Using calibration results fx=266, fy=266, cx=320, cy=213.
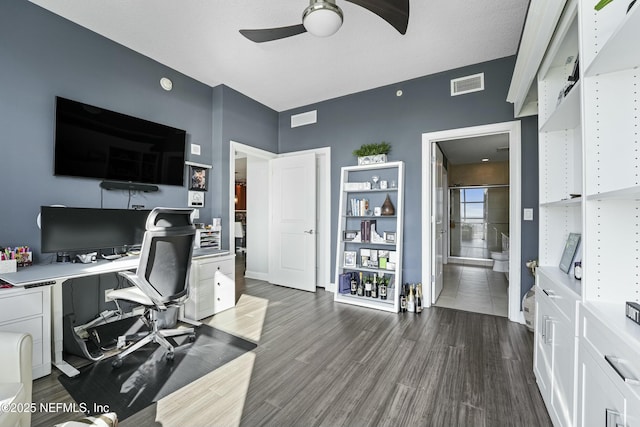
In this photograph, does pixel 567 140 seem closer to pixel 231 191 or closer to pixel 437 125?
pixel 437 125

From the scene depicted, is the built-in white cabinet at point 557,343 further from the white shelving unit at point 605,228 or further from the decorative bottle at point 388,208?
the decorative bottle at point 388,208

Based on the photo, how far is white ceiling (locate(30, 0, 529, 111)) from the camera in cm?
234

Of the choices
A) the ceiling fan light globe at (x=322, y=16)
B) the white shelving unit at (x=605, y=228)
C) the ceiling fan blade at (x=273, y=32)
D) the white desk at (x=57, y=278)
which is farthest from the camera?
the ceiling fan blade at (x=273, y=32)

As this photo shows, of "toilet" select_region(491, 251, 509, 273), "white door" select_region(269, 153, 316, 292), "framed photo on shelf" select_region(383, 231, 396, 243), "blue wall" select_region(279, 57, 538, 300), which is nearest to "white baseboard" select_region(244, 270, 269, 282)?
Answer: "white door" select_region(269, 153, 316, 292)

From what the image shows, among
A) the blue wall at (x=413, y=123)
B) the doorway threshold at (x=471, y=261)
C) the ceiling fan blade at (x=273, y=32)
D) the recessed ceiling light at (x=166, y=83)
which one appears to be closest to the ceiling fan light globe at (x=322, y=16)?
the ceiling fan blade at (x=273, y=32)

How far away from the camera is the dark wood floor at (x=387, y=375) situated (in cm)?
159

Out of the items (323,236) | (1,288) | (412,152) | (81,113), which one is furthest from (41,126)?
(412,152)

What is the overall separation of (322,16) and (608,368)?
7.51 feet

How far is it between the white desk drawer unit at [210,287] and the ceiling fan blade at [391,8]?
2.85 metres

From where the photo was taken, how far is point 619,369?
87 cm

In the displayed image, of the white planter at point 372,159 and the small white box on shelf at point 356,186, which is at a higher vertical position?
the white planter at point 372,159

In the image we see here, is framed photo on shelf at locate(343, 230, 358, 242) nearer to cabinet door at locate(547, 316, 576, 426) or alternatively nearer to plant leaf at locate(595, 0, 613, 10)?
cabinet door at locate(547, 316, 576, 426)

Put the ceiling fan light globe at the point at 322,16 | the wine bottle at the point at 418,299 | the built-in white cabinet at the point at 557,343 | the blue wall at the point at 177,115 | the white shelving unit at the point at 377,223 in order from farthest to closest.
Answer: the white shelving unit at the point at 377,223 → the wine bottle at the point at 418,299 → the blue wall at the point at 177,115 → the ceiling fan light globe at the point at 322,16 → the built-in white cabinet at the point at 557,343

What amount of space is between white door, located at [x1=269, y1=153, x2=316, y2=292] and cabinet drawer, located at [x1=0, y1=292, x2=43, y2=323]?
2.92 metres
